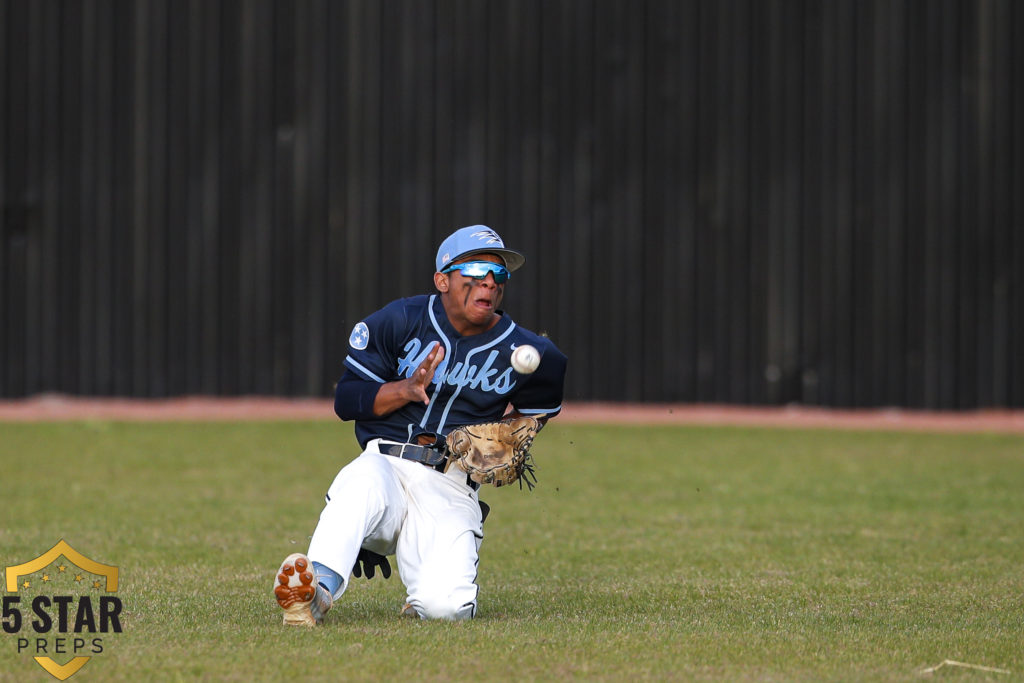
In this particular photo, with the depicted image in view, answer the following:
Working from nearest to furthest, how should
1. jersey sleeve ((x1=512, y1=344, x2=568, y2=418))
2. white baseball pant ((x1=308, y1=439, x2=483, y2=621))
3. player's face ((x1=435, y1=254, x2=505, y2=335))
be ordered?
white baseball pant ((x1=308, y1=439, x2=483, y2=621)) → player's face ((x1=435, y1=254, x2=505, y2=335)) → jersey sleeve ((x1=512, y1=344, x2=568, y2=418))

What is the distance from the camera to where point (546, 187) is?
58.5 ft

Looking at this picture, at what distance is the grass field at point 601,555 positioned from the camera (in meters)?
5.14

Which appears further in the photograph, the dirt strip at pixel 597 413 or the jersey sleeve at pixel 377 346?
the dirt strip at pixel 597 413

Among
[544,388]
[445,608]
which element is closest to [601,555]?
[544,388]

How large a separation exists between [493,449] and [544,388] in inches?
15.1

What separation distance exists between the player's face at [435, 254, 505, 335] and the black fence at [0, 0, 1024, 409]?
441 inches

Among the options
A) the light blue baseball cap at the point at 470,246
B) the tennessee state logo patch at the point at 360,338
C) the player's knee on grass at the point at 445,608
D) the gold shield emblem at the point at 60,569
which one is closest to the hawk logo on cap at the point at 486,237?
the light blue baseball cap at the point at 470,246

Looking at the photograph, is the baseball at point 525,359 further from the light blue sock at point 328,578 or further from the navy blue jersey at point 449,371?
the light blue sock at point 328,578

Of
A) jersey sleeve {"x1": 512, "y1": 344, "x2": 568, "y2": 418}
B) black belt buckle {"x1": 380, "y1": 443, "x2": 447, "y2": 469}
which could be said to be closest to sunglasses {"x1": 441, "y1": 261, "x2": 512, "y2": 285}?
jersey sleeve {"x1": 512, "y1": 344, "x2": 568, "y2": 418}

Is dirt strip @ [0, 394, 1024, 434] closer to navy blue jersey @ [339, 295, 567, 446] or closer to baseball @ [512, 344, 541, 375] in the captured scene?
navy blue jersey @ [339, 295, 567, 446]

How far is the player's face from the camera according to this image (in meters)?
6.26

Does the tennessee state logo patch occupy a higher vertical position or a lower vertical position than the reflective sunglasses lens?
lower

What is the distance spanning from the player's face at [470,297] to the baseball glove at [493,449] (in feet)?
1.51

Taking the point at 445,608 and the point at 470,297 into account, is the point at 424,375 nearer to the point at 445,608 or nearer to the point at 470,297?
the point at 470,297
